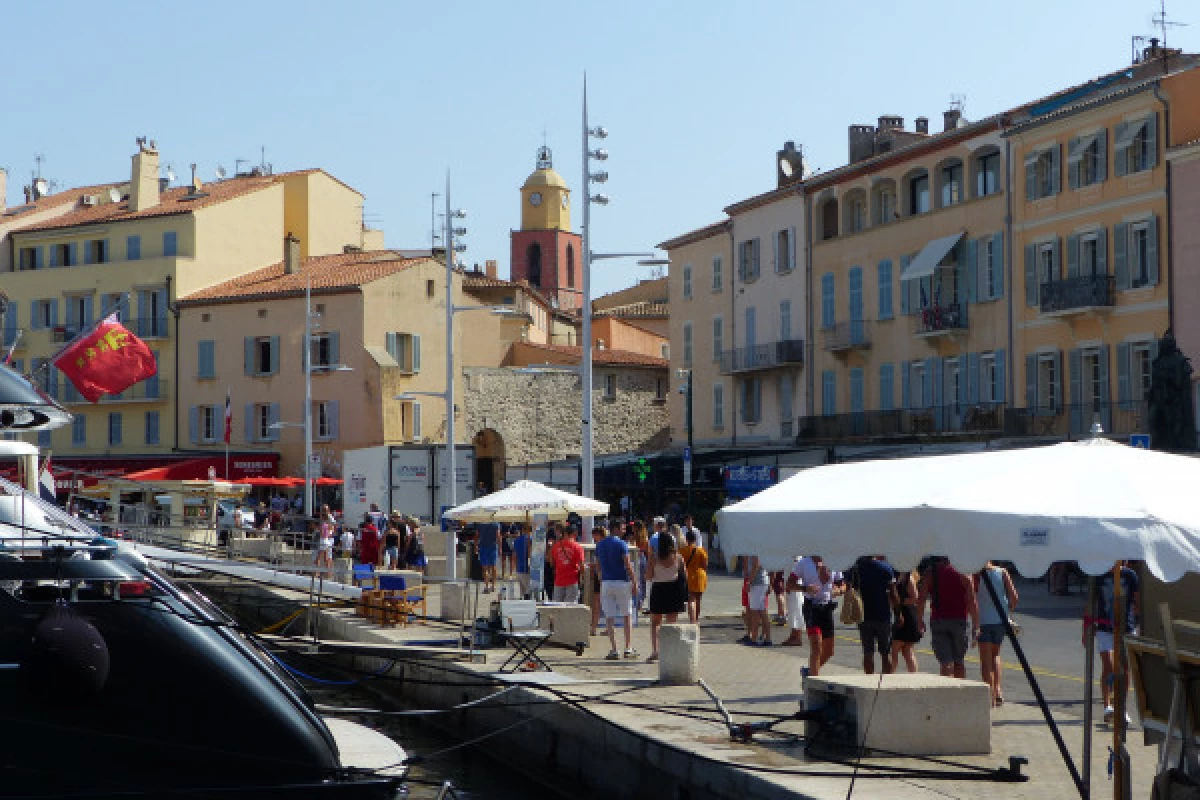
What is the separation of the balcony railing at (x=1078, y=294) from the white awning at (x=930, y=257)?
4399 millimetres

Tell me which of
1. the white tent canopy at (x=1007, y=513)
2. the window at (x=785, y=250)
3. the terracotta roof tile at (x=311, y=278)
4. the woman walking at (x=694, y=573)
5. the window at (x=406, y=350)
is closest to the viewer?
the white tent canopy at (x=1007, y=513)

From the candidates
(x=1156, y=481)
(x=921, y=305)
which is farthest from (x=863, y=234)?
(x=1156, y=481)

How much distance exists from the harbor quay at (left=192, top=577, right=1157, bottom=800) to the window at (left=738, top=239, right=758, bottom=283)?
120 ft

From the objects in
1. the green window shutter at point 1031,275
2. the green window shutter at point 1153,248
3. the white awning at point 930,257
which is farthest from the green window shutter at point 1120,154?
the white awning at point 930,257

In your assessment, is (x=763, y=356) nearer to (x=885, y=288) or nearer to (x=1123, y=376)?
(x=885, y=288)

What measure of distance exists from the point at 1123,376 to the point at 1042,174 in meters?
6.85

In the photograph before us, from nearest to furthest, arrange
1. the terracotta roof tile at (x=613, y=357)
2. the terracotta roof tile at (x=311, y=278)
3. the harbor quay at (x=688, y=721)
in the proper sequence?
the harbor quay at (x=688, y=721)
the terracotta roof tile at (x=311, y=278)
the terracotta roof tile at (x=613, y=357)

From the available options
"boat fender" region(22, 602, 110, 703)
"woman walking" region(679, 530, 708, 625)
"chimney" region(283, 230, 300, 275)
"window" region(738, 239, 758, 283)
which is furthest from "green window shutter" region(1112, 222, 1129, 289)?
"chimney" region(283, 230, 300, 275)

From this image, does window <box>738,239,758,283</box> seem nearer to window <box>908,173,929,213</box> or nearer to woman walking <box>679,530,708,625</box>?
window <box>908,173,929,213</box>

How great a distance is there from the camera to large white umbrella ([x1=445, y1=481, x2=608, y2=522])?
27.5m

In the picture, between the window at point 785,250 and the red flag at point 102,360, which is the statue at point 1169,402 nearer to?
the red flag at point 102,360

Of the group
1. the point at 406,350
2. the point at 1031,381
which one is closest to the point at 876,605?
the point at 1031,381

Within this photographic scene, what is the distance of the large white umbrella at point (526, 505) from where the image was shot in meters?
27.5

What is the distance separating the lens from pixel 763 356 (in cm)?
6062
